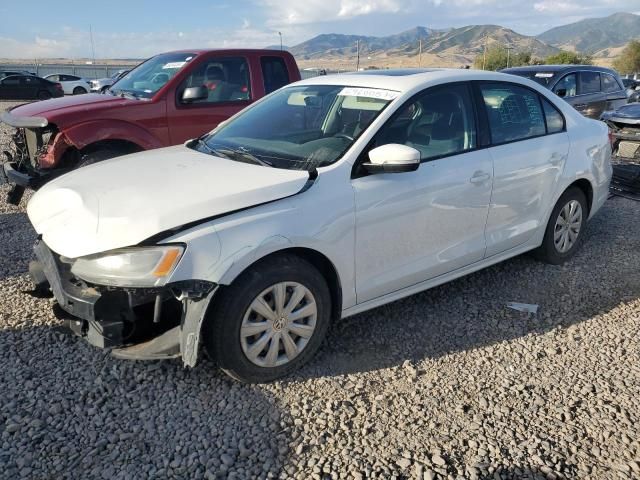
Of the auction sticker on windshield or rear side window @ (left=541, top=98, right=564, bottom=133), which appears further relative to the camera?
rear side window @ (left=541, top=98, right=564, bottom=133)

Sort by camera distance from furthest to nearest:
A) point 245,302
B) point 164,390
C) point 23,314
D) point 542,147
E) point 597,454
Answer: point 542,147, point 23,314, point 164,390, point 245,302, point 597,454

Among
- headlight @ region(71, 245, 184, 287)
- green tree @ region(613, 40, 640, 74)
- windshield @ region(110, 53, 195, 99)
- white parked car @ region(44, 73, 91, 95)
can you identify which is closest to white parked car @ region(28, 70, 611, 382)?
headlight @ region(71, 245, 184, 287)

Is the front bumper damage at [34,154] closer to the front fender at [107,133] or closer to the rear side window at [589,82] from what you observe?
the front fender at [107,133]

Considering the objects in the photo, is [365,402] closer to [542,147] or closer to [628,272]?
[542,147]

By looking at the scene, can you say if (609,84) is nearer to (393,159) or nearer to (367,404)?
(393,159)

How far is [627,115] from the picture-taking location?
25.2 feet

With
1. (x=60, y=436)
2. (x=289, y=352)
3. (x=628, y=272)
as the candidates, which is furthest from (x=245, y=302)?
(x=628, y=272)

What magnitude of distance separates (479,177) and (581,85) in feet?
26.8

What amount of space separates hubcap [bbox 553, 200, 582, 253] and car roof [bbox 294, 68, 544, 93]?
4.14 feet

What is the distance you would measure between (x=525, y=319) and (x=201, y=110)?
4385 millimetres

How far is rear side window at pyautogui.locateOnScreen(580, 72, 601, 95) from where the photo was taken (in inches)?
416

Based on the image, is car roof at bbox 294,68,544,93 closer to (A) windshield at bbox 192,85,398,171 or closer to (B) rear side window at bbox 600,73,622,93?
(A) windshield at bbox 192,85,398,171

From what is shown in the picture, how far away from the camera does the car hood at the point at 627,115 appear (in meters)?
7.58

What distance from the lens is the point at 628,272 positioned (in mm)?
4820
